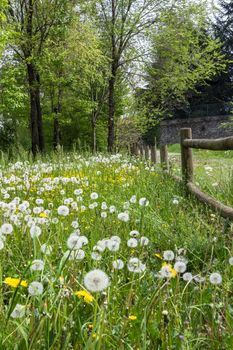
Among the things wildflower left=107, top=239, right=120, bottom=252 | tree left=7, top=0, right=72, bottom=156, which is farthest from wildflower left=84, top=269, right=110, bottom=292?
tree left=7, top=0, right=72, bottom=156

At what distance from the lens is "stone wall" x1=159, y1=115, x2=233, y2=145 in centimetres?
Result: 4416

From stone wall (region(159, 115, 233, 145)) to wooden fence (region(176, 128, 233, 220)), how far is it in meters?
37.4

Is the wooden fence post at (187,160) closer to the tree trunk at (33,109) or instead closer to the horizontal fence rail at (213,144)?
the horizontal fence rail at (213,144)

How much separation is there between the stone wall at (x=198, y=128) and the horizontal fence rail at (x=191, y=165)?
1473 inches

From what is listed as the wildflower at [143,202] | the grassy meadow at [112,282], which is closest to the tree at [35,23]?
the grassy meadow at [112,282]

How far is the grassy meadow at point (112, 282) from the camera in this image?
4.83ft

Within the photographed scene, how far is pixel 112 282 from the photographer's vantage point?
2.20m

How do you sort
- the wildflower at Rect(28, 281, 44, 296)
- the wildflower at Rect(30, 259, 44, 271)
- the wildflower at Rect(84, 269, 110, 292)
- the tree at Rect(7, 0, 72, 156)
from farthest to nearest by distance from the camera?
the tree at Rect(7, 0, 72, 156)
the wildflower at Rect(30, 259, 44, 271)
the wildflower at Rect(28, 281, 44, 296)
the wildflower at Rect(84, 269, 110, 292)

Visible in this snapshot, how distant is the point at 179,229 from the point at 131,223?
465 mm

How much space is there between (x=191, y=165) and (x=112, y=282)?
4.53 meters

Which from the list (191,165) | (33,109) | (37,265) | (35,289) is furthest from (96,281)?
(33,109)

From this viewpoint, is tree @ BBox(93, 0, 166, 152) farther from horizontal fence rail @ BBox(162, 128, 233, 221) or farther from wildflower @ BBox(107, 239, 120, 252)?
wildflower @ BBox(107, 239, 120, 252)

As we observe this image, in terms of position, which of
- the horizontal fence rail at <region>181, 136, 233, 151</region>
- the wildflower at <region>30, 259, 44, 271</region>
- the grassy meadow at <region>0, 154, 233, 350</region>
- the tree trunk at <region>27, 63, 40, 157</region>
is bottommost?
the grassy meadow at <region>0, 154, 233, 350</region>

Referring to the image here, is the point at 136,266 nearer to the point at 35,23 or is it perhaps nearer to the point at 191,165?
the point at 191,165
